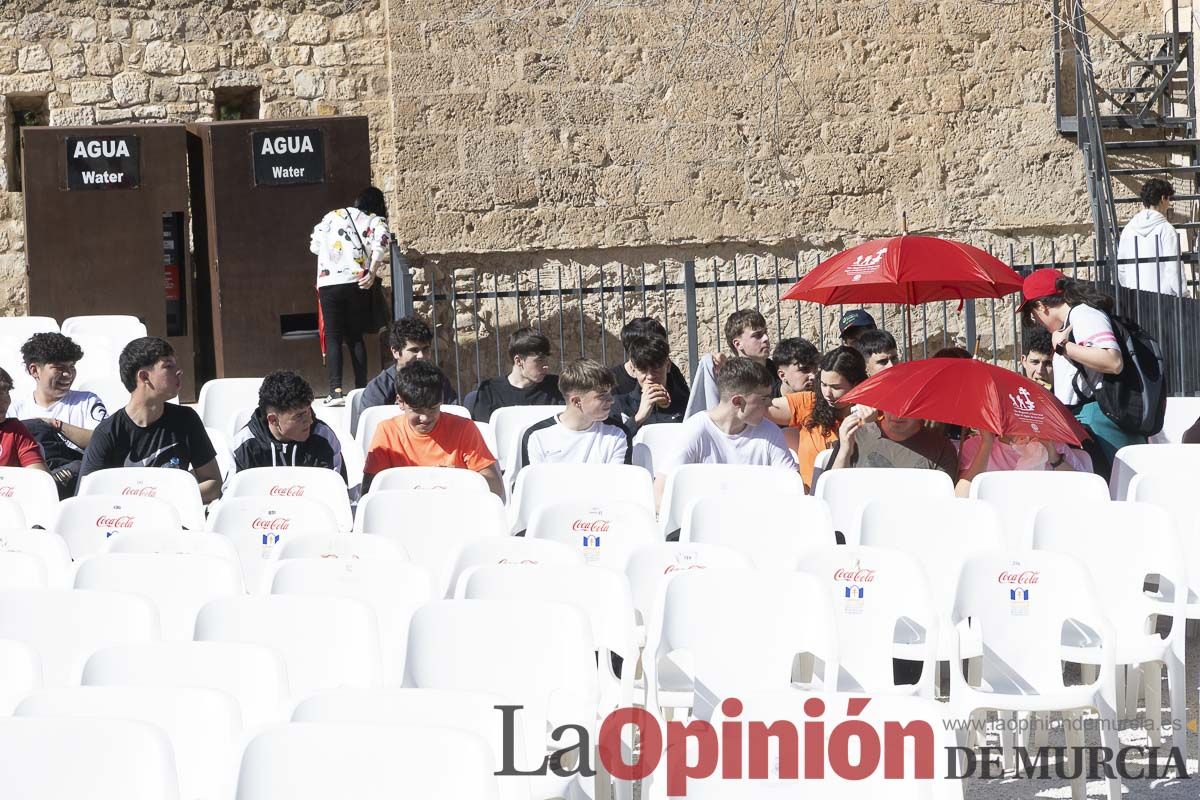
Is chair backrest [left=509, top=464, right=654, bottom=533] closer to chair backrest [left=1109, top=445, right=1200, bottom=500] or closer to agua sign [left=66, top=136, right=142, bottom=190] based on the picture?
chair backrest [left=1109, top=445, right=1200, bottom=500]

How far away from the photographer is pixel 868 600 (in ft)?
13.6

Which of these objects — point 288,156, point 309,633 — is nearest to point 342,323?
point 288,156

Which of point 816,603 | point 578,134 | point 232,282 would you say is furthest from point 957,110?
point 816,603

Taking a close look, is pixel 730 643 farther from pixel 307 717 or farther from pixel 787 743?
pixel 307 717

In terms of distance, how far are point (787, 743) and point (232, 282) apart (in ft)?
26.0

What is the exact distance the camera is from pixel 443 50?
1061cm

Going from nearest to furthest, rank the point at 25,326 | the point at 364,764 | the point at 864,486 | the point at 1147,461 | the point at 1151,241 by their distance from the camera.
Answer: the point at 364,764 → the point at 864,486 → the point at 1147,461 → the point at 25,326 → the point at 1151,241

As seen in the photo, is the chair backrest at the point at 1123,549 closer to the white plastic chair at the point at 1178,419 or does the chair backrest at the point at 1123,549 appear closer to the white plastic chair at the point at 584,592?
the white plastic chair at the point at 584,592

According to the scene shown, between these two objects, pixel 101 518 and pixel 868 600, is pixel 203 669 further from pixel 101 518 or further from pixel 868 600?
pixel 101 518

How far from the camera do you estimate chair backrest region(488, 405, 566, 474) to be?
6.95 m

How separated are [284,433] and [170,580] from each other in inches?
80.3

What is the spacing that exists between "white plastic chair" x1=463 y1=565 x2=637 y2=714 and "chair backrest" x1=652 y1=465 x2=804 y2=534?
1489 mm

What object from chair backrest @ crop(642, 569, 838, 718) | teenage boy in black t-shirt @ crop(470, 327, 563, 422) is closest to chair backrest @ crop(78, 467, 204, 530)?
teenage boy in black t-shirt @ crop(470, 327, 563, 422)

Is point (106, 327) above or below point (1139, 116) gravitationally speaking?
below
